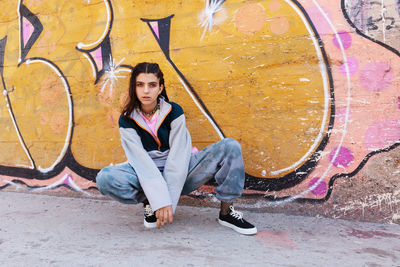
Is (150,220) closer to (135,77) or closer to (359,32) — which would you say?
(135,77)

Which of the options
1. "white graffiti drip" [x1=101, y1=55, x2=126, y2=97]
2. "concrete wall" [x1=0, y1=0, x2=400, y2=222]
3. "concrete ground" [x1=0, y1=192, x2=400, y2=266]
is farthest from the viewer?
"white graffiti drip" [x1=101, y1=55, x2=126, y2=97]

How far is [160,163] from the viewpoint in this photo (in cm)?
191

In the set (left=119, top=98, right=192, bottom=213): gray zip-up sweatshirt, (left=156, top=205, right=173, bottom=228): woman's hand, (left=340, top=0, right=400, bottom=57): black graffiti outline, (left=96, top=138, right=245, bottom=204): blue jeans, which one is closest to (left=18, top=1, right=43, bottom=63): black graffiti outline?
(left=119, top=98, right=192, bottom=213): gray zip-up sweatshirt

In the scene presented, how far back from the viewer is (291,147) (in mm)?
2131

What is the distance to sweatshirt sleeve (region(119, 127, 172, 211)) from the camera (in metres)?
1.65

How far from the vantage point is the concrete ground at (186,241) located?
4.67ft

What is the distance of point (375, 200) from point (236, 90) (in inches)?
49.0

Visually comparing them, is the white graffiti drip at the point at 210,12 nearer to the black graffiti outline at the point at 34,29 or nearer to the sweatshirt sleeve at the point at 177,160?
the sweatshirt sleeve at the point at 177,160

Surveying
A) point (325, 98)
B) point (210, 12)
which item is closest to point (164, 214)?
point (325, 98)

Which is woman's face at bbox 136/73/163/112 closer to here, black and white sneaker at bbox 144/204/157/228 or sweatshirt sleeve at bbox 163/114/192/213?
sweatshirt sleeve at bbox 163/114/192/213

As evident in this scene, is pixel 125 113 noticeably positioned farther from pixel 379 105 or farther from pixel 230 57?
pixel 379 105

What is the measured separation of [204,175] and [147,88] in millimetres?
666

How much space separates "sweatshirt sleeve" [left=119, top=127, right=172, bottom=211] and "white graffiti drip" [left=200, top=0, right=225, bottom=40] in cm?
108

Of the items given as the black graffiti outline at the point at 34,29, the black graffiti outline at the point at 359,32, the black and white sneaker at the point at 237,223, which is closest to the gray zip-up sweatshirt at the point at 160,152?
the black and white sneaker at the point at 237,223
